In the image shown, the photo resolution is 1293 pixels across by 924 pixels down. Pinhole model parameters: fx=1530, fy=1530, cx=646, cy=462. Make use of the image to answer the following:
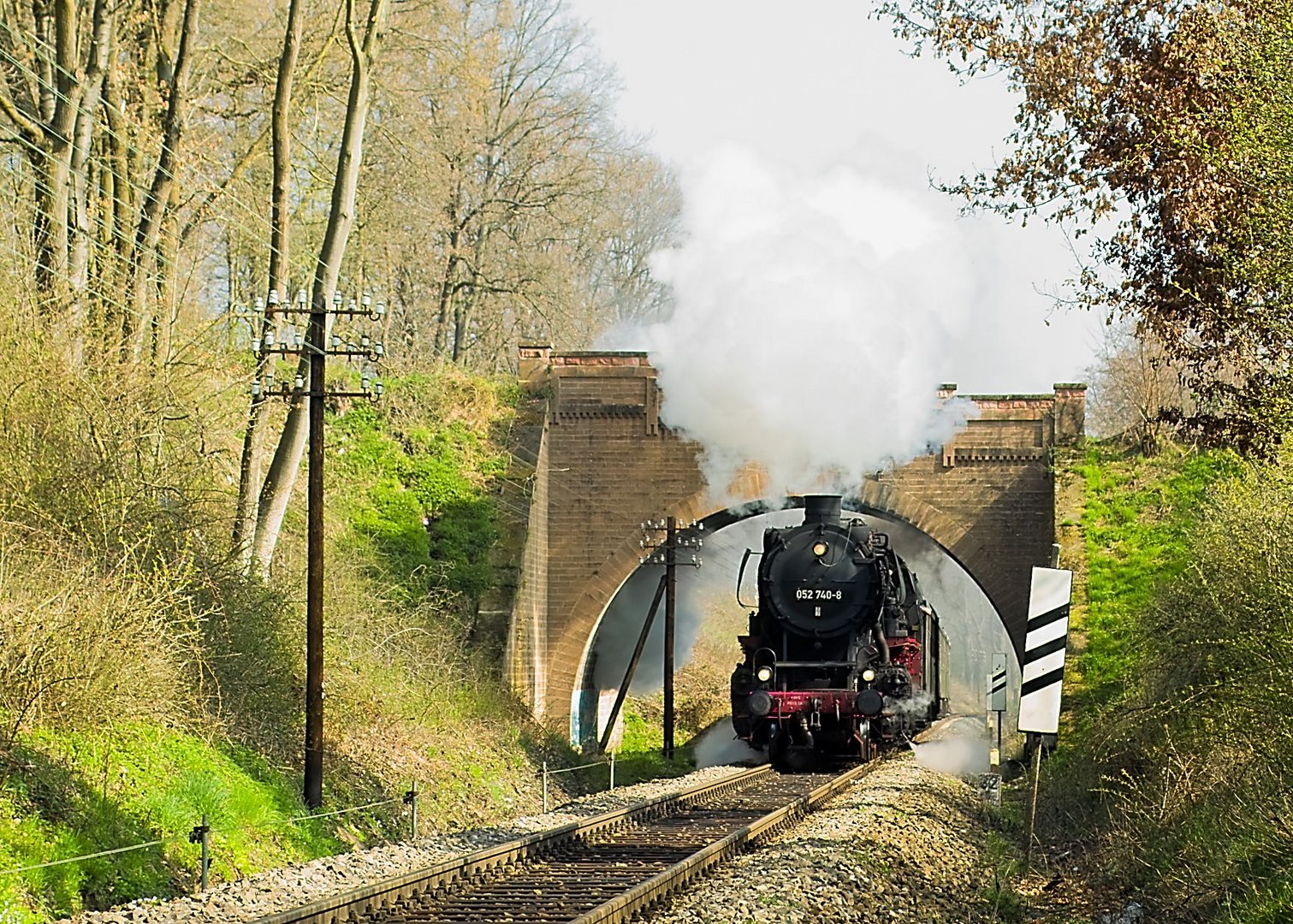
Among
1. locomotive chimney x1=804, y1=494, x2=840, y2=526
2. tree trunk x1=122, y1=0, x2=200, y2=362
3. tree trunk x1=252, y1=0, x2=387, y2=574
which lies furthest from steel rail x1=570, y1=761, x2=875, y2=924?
tree trunk x1=122, y1=0, x2=200, y2=362

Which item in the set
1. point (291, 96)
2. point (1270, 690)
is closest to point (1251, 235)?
point (1270, 690)

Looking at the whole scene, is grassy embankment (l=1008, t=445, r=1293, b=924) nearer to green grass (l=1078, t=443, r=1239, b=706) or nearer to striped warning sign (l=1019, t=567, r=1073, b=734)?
striped warning sign (l=1019, t=567, r=1073, b=734)

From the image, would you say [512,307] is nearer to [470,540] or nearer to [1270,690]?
[470,540]

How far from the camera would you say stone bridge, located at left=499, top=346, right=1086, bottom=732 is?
27547 mm

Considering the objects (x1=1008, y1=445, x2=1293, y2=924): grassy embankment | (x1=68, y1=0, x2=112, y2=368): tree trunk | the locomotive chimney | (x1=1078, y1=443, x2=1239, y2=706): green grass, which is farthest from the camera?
(x1=1078, y1=443, x2=1239, y2=706): green grass

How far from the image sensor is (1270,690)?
1080cm

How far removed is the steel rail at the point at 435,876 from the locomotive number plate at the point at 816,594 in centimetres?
616

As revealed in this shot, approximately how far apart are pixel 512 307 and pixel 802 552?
19389mm

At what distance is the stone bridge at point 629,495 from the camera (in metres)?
27.5

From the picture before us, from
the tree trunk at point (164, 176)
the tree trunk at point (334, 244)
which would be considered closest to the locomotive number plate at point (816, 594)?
the tree trunk at point (334, 244)

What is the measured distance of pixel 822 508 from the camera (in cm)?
2298

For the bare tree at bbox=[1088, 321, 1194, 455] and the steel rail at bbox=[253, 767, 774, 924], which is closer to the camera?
the steel rail at bbox=[253, 767, 774, 924]

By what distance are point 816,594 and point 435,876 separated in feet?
37.7

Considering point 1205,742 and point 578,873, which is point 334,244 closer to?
point 578,873
